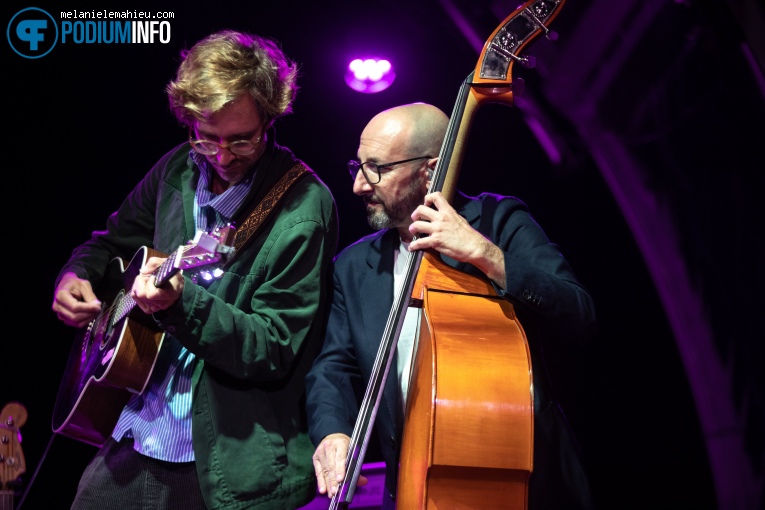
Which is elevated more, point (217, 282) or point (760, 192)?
point (760, 192)

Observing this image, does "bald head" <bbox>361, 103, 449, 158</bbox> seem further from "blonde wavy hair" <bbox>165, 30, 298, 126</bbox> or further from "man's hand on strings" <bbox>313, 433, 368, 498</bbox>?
"man's hand on strings" <bbox>313, 433, 368, 498</bbox>

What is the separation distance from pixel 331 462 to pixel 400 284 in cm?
70

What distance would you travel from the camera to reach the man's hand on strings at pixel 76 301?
276 centimetres

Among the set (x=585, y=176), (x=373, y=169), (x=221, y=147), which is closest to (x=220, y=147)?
(x=221, y=147)

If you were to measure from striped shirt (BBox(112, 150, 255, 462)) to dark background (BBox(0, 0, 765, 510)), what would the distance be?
1.55 meters

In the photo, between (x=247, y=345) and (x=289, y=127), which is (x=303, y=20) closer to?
(x=289, y=127)

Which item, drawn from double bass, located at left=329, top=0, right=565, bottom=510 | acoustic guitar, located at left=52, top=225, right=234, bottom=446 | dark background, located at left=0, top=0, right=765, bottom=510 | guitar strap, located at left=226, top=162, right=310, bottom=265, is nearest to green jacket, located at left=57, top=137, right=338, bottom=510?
guitar strap, located at left=226, top=162, right=310, bottom=265

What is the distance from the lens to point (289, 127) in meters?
4.21

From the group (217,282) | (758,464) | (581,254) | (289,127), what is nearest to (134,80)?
(289,127)

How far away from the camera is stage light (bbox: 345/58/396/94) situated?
4.18 meters

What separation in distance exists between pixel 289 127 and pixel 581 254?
180 centimetres

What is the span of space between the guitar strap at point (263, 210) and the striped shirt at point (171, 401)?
8cm

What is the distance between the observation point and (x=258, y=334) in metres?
2.31

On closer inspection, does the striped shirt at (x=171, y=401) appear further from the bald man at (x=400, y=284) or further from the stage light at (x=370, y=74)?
the stage light at (x=370, y=74)
